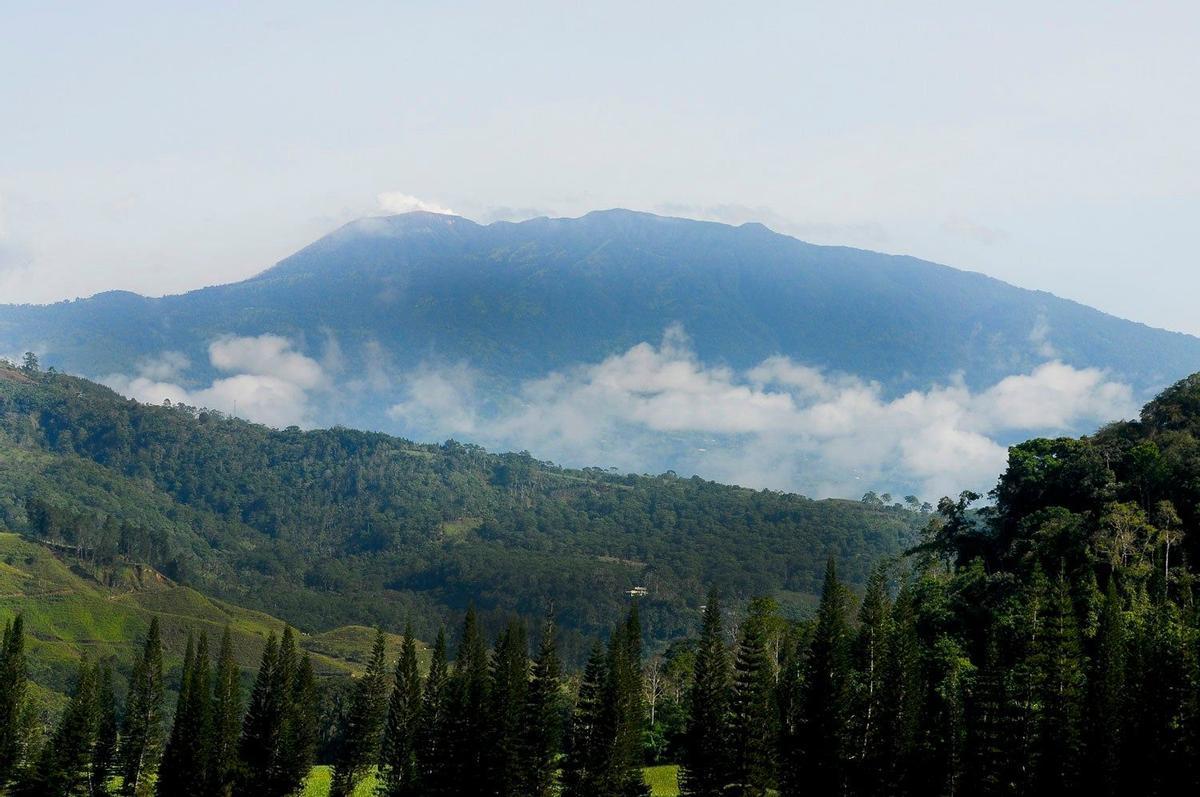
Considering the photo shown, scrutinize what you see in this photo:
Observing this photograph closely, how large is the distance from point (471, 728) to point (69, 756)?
29.3m

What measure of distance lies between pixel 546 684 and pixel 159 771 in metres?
28.5

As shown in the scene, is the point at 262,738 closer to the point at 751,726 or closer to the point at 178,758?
the point at 178,758

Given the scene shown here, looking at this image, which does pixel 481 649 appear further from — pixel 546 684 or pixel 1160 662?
pixel 1160 662

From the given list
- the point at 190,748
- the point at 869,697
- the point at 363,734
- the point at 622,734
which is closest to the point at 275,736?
the point at 190,748

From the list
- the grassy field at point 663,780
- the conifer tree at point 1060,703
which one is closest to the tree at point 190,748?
the grassy field at point 663,780

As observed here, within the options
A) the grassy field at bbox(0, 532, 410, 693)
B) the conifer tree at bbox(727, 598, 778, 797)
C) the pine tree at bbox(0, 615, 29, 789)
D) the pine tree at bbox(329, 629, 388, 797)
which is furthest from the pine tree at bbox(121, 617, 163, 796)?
the grassy field at bbox(0, 532, 410, 693)

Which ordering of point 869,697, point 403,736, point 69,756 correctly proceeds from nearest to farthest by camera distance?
point 869,697 < point 403,736 < point 69,756

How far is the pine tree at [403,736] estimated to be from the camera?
241ft

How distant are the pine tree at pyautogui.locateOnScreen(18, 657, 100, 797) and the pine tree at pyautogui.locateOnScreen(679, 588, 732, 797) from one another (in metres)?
39.8

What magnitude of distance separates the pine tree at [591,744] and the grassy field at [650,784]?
644 cm

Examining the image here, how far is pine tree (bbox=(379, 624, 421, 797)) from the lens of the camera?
73.4 metres

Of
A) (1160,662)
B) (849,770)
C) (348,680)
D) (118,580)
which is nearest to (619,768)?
(849,770)

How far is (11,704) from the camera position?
3071 inches

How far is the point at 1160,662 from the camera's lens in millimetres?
51656
